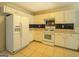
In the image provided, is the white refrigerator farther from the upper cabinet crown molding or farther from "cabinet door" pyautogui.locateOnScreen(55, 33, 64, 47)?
"cabinet door" pyautogui.locateOnScreen(55, 33, 64, 47)

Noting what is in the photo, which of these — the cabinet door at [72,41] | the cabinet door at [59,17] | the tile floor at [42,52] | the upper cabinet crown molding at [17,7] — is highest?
the upper cabinet crown molding at [17,7]

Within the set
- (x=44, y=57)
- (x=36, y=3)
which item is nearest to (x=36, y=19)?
(x=36, y=3)

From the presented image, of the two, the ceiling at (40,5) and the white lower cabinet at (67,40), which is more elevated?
the ceiling at (40,5)

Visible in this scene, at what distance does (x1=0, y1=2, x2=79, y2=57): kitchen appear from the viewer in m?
1.27

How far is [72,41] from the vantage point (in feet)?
4.26

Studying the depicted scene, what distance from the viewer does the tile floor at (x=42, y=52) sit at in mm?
1283

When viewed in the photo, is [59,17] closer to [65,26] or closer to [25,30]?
[65,26]

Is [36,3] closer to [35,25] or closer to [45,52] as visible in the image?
[35,25]

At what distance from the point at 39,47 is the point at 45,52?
0.10 metres

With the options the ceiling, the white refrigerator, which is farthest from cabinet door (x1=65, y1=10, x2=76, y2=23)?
the white refrigerator

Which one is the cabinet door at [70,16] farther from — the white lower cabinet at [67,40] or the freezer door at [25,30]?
the freezer door at [25,30]

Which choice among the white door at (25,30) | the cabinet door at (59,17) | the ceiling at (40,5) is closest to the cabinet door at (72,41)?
the cabinet door at (59,17)

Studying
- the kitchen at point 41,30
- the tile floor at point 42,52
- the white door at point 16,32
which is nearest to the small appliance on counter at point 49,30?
the kitchen at point 41,30

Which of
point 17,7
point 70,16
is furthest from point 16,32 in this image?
point 70,16
